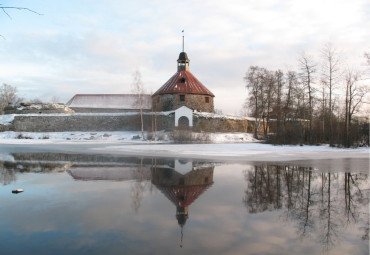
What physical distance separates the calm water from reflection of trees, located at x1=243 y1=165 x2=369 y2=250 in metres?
0.02

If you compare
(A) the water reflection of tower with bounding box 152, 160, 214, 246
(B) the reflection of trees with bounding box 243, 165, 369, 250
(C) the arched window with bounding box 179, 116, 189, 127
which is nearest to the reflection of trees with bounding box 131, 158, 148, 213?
(A) the water reflection of tower with bounding box 152, 160, 214, 246

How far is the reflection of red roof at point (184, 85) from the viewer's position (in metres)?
46.6

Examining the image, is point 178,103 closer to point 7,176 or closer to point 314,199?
point 7,176

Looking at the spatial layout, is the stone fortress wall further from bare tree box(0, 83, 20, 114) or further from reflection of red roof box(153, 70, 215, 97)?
bare tree box(0, 83, 20, 114)

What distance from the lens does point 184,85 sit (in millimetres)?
47188

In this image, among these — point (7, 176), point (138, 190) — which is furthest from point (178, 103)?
point (138, 190)

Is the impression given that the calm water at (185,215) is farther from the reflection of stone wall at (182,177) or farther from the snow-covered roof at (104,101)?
the snow-covered roof at (104,101)

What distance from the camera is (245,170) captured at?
40.1 feet

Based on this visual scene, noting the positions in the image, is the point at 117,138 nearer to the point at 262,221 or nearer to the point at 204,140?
the point at 204,140

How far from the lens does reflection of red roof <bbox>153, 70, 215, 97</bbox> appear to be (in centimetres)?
4659

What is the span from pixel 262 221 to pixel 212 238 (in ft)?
4.44

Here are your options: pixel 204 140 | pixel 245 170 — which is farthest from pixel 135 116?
pixel 245 170

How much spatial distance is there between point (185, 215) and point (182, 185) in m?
2.98

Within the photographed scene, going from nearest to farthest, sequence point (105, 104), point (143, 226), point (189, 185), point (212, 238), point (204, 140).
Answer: point (212, 238), point (143, 226), point (189, 185), point (204, 140), point (105, 104)
